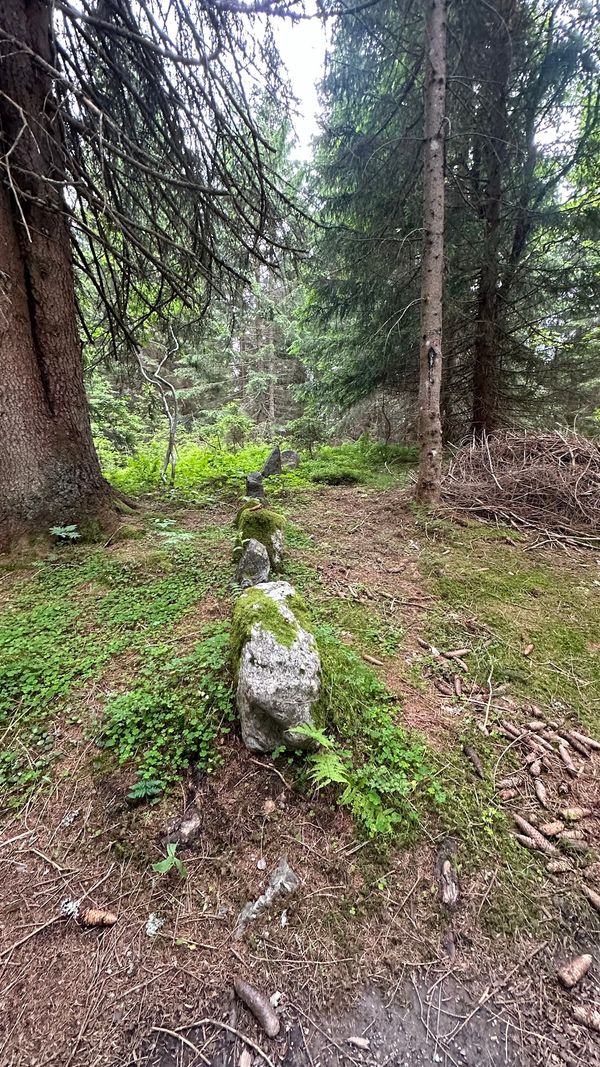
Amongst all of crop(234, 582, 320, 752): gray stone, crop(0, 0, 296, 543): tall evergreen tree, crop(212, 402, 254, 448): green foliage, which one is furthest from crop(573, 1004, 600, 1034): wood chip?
crop(212, 402, 254, 448): green foliage

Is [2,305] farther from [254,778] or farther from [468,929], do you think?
[468,929]

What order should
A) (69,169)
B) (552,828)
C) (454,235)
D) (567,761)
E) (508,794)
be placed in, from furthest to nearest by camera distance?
(454,235), (69,169), (567,761), (508,794), (552,828)

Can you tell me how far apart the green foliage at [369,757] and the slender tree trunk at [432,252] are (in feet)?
10.6

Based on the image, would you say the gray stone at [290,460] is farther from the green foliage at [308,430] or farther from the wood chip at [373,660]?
the wood chip at [373,660]

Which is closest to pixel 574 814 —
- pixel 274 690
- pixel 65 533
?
pixel 274 690

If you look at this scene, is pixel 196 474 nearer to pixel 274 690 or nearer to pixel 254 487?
pixel 254 487

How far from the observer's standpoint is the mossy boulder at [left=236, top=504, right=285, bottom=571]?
343cm

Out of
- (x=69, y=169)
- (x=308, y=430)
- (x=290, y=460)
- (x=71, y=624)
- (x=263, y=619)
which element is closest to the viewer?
(x=263, y=619)

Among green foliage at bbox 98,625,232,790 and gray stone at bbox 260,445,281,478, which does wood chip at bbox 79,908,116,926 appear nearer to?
green foliage at bbox 98,625,232,790

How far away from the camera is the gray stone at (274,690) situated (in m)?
1.88

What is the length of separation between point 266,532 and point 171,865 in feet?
7.63

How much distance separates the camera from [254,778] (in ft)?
6.10

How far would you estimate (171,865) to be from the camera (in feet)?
5.20

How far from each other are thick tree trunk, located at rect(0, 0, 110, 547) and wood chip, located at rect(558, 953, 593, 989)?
13.9 feet
